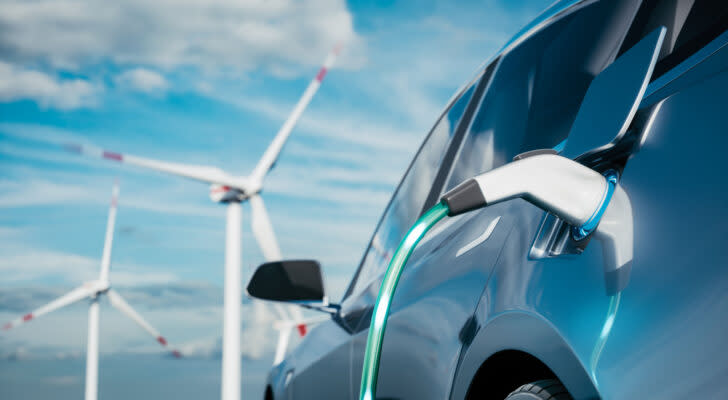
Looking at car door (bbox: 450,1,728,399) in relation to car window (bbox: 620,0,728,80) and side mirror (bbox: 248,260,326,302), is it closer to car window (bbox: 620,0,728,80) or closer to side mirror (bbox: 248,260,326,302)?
car window (bbox: 620,0,728,80)

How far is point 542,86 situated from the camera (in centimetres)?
174

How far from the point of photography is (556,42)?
177 cm

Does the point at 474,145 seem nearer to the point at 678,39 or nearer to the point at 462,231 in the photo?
the point at 462,231

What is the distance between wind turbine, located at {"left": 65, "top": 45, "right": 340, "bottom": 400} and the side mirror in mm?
13369

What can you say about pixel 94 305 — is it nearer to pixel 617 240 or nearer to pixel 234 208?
pixel 234 208

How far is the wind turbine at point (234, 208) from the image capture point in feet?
55.1

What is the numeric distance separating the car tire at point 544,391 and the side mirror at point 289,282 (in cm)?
151

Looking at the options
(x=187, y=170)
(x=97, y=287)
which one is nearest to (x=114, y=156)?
(x=187, y=170)

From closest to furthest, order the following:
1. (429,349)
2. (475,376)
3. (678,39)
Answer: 1. (678,39)
2. (475,376)
3. (429,349)

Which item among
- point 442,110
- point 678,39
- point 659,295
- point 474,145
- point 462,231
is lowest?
point 659,295

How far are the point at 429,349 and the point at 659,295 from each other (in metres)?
0.76

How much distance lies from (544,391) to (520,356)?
0.14m

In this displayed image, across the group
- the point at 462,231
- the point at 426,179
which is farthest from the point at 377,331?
the point at 426,179

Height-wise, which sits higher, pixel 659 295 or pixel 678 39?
pixel 678 39
